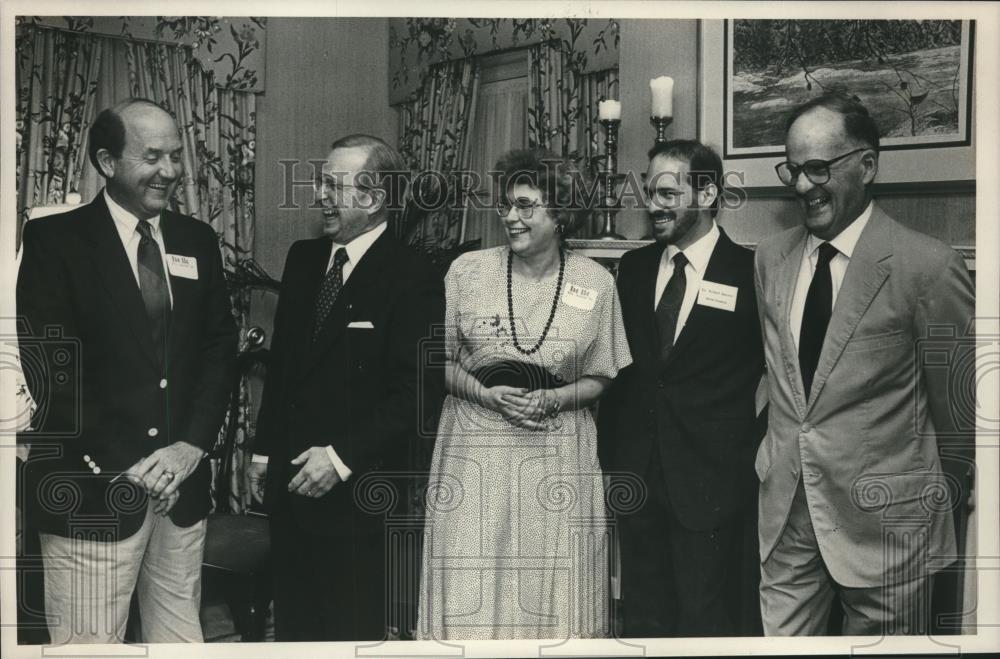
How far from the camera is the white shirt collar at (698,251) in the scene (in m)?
2.84

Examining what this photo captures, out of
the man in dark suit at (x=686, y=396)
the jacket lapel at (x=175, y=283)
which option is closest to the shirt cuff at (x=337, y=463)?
the jacket lapel at (x=175, y=283)

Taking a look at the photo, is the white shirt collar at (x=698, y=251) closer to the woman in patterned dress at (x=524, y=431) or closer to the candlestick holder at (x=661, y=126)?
the woman in patterned dress at (x=524, y=431)

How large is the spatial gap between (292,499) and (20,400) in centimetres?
88

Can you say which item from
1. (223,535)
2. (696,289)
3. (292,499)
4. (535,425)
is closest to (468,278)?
(535,425)

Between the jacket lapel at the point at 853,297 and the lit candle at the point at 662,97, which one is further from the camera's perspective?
the lit candle at the point at 662,97

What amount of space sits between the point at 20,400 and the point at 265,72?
125 cm

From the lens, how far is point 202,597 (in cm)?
A: 290

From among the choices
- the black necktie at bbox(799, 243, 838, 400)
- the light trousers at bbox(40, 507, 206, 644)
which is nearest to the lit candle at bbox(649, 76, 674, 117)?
the black necktie at bbox(799, 243, 838, 400)

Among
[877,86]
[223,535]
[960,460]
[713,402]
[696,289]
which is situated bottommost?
[223,535]

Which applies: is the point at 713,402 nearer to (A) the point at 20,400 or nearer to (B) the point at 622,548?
(B) the point at 622,548

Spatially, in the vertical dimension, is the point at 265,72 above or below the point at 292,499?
above

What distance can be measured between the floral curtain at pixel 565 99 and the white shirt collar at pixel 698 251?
35cm

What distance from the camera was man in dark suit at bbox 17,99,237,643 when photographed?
281 centimetres

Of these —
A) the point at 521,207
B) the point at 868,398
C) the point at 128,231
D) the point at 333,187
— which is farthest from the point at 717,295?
the point at 128,231
